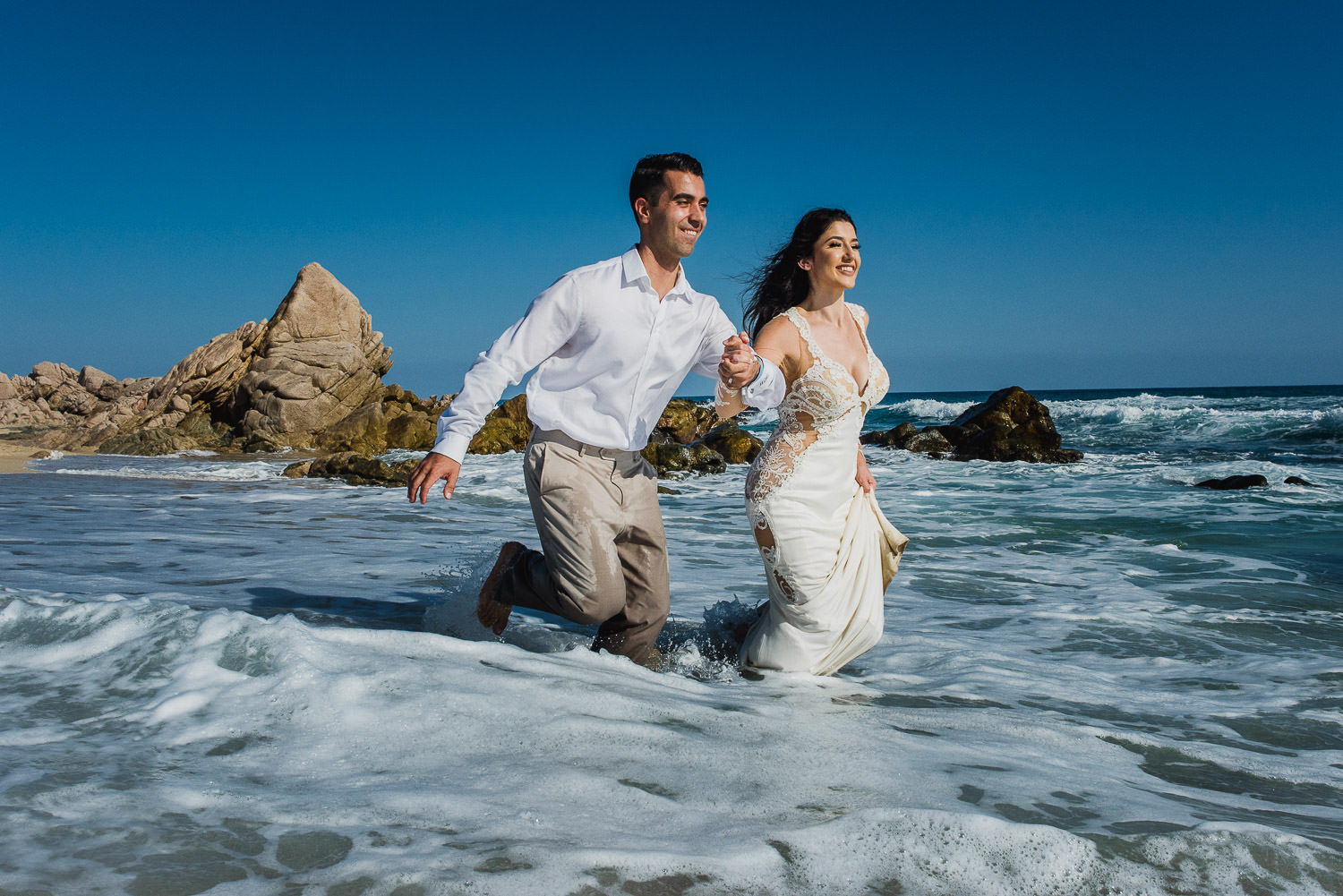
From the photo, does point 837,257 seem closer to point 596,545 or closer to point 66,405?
point 596,545

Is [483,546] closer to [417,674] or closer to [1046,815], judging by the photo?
[417,674]

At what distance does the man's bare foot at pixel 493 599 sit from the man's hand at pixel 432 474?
2.44ft

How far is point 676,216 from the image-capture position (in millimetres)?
3688

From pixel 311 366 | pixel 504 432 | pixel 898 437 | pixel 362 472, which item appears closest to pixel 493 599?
pixel 362 472

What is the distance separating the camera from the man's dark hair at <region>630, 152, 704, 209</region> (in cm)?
368

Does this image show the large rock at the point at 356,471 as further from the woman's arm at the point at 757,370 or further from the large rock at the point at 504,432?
the woman's arm at the point at 757,370

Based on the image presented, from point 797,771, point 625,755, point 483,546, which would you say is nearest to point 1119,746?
point 797,771

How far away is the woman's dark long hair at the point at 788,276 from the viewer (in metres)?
4.22

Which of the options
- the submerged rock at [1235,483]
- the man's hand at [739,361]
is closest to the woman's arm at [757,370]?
the man's hand at [739,361]

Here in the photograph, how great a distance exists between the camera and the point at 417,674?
3.12m

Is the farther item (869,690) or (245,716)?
(869,690)

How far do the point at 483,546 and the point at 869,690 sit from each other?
474cm

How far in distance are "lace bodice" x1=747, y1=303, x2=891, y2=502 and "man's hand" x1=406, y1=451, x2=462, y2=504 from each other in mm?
1321

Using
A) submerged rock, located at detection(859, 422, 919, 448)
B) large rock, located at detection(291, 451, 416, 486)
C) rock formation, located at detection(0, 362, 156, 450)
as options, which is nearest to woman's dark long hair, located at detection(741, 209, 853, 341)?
large rock, located at detection(291, 451, 416, 486)
